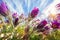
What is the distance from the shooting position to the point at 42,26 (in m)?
2.18

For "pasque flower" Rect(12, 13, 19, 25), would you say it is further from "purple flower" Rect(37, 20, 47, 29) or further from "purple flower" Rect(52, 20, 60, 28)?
"purple flower" Rect(52, 20, 60, 28)

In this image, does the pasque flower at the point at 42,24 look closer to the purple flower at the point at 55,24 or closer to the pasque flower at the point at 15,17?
the purple flower at the point at 55,24

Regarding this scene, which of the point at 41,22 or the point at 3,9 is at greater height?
the point at 3,9

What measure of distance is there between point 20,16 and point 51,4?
0.29 meters

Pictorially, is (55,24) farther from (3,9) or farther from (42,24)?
(3,9)

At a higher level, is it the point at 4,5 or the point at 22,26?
the point at 4,5

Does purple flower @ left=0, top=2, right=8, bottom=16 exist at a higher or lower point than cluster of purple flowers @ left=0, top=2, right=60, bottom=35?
higher

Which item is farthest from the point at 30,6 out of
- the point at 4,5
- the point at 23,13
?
the point at 4,5

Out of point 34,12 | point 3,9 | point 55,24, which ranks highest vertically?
point 3,9

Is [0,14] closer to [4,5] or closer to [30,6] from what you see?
[4,5]

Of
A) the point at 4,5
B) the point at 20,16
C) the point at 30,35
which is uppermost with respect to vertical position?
the point at 4,5

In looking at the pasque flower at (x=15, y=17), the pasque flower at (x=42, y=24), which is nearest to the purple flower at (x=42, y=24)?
the pasque flower at (x=42, y=24)

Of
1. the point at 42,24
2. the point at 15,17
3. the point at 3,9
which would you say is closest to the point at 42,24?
the point at 42,24

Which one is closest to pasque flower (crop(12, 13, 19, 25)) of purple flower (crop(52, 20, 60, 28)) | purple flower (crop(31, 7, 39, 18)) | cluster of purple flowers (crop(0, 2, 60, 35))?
cluster of purple flowers (crop(0, 2, 60, 35))
